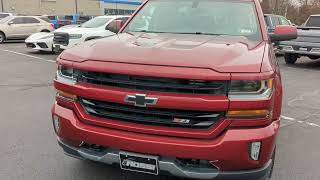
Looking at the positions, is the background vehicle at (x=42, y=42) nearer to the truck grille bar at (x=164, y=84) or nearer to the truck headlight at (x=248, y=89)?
the truck grille bar at (x=164, y=84)

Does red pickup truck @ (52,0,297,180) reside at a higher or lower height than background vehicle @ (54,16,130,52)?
higher

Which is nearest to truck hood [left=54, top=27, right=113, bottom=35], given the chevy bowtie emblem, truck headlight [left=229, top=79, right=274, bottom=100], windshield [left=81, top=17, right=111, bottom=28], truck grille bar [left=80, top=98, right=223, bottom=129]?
windshield [left=81, top=17, right=111, bottom=28]

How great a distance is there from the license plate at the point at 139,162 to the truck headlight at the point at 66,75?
0.78 metres

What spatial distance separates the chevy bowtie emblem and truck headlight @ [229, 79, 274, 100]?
23.4 inches

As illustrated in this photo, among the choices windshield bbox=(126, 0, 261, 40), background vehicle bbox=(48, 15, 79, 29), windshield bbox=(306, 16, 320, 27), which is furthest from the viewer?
background vehicle bbox=(48, 15, 79, 29)

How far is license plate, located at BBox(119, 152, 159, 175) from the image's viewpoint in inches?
138

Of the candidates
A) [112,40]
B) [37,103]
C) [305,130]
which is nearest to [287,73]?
[305,130]

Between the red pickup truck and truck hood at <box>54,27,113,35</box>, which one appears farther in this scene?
truck hood at <box>54,27,113,35</box>

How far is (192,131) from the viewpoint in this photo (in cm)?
345

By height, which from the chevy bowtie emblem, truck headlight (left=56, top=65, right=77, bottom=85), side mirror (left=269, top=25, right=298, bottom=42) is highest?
side mirror (left=269, top=25, right=298, bottom=42)

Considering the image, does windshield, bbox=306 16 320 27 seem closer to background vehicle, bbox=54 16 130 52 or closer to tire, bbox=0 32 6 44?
background vehicle, bbox=54 16 130 52

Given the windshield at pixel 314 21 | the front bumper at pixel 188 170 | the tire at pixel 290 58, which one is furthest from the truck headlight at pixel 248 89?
the windshield at pixel 314 21

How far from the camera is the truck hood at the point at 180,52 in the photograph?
11.5 ft

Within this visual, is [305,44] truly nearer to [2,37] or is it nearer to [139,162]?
[139,162]
